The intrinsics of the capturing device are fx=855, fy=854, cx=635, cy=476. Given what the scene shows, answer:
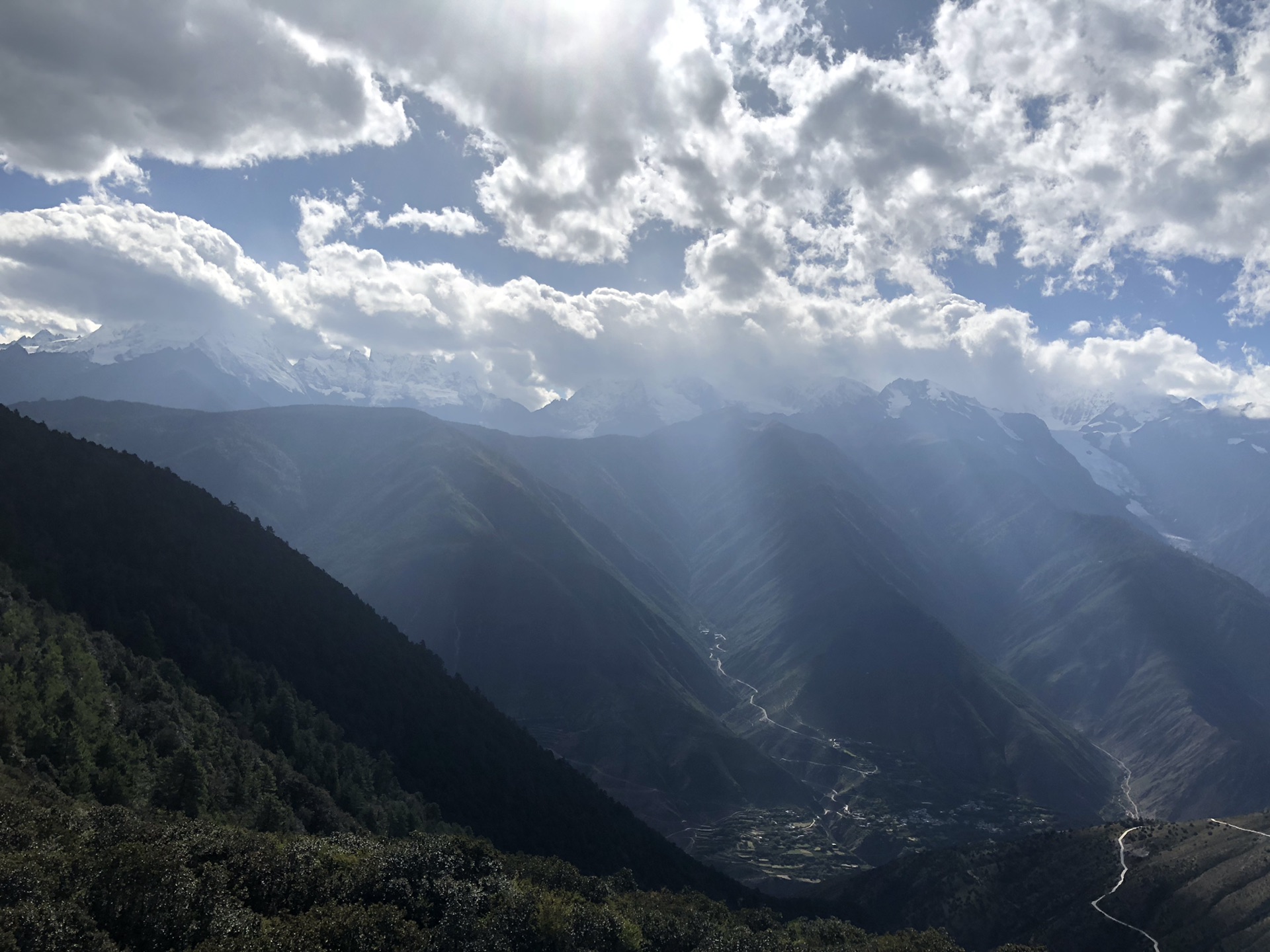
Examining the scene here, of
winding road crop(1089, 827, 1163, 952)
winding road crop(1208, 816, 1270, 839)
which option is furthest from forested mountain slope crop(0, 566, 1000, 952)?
winding road crop(1208, 816, 1270, 839)

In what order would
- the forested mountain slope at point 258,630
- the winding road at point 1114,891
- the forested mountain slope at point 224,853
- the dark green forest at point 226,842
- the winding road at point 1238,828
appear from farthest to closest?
the forested mountain slope at point 258,630 < the winding road at point 1238,828 < the winding road at point 1114,891 < the dark green forest at point 226,842 < the forested mountain slope at point 224,853

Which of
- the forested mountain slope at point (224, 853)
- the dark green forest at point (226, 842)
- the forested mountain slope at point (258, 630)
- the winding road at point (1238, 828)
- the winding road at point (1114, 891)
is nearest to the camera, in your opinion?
the forested mountain slope at point (224, 853)

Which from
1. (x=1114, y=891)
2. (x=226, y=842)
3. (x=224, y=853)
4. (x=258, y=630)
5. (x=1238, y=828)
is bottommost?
(x=1114, y=891)

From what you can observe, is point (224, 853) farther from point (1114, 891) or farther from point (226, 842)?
point (1114, 891)

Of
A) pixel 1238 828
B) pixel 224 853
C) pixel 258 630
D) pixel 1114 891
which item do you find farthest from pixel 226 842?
pixel 1238 828

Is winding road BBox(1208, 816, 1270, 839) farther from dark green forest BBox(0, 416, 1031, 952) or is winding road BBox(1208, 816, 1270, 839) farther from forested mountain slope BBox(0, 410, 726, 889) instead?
forested mountain slope BBox(0, 410, 726, 889)

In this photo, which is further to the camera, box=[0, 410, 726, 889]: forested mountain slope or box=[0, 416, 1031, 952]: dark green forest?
box=[0, 410, 726, 889]: forested mountain slope

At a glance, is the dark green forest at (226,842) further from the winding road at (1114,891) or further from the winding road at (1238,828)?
the winding road at (1238,828)

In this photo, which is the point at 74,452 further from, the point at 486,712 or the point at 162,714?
the point at 486,712

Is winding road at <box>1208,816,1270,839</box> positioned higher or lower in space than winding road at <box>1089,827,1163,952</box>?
higher

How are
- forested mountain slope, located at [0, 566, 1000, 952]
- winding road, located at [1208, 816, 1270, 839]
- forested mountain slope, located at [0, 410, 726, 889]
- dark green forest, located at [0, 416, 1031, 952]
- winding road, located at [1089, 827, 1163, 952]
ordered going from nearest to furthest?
1. forested mountain slope, located at [0, 566, 1000, 952]
2. dark green forest, located at [0, 416, 1031, 952]
3. winding road, located at [1089, 827, 1163, 952]
4. winding road, located at [1208, 816, 1270, 839]
5. forested mountain slope, located at [0, 410, 726, 889]

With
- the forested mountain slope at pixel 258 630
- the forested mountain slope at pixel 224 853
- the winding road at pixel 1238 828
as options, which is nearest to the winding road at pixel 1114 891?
the winding road at pixel 1238 828
